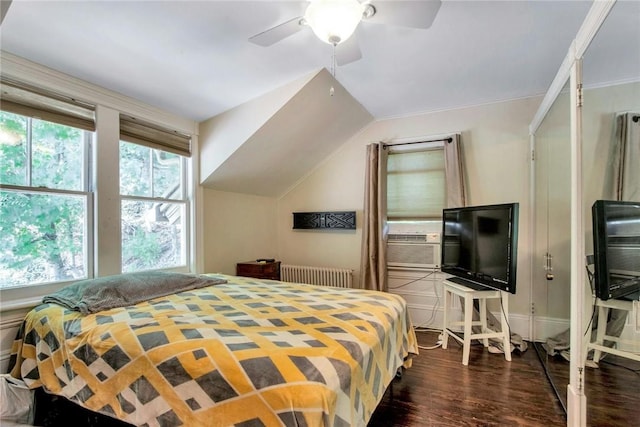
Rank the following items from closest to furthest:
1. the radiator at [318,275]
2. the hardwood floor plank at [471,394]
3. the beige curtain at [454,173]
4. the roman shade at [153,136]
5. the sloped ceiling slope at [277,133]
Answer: the hardwood floor plank at [471,394]
the roman shade at [153,136]
the sloped ceiling slope at [277,133]
the beige curtain at [454,173]
the radiator at [318,275]

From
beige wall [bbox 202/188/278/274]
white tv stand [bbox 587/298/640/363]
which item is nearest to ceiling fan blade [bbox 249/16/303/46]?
Result: beige wall [bbox 202/188/278/274]

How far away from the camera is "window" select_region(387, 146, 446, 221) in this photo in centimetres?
357

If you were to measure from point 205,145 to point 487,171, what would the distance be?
10.4 ft

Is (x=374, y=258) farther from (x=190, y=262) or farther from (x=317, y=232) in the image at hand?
(x=190, y=262)

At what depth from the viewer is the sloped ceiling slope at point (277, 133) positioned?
9.50ft

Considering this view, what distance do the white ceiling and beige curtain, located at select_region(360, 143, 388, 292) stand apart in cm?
86

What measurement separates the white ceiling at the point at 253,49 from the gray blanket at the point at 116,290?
63.1 inches

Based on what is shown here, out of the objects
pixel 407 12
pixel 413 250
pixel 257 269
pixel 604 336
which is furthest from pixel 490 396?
pixel 257 269

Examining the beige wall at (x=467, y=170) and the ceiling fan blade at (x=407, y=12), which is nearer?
the ceiling fan blade at (x=407, y=12)

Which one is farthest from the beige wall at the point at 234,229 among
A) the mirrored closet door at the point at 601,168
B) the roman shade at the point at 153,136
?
the mirrored closet door at the point at 601,168

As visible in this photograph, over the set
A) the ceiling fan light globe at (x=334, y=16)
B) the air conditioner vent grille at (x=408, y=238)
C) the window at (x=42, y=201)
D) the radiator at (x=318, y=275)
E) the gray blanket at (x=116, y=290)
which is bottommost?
the radiator at (x=318, y=275)

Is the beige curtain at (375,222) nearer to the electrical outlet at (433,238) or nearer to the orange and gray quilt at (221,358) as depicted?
the electrical outlet at (433,238)

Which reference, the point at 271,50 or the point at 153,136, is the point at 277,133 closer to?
the point at 271,50

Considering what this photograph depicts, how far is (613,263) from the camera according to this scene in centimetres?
163
